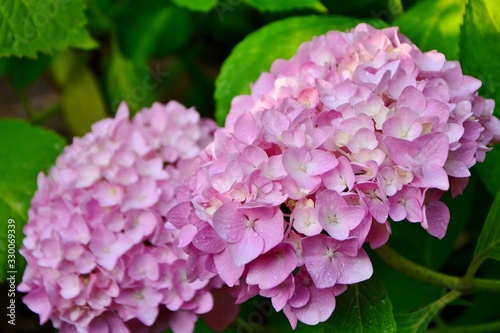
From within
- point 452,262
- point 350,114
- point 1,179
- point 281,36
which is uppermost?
point 350,114

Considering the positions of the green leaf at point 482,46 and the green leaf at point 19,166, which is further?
the green leaf at point 19,166

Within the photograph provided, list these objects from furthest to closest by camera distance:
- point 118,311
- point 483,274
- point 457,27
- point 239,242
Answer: point 483,274, point 457,27, point 118,311, point 239,242

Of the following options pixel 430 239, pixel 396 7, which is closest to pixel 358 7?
pixel 396 7

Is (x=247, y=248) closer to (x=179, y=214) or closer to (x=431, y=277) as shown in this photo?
(x=179, y=214)

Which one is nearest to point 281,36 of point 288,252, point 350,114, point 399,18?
point 399,18

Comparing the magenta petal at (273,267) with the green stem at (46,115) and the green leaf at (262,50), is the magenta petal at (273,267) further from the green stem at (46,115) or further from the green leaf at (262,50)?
the green stem at (46,115)

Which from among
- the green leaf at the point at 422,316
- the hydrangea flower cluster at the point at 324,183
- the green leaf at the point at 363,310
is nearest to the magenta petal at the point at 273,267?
the hydrangea flower cluster at the point at 324,183

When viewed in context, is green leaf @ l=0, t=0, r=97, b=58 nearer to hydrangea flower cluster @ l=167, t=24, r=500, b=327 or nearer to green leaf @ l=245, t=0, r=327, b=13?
green leaf @ l=245, t=0, r=327, b=13

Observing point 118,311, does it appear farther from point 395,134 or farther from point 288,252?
point 395,134
